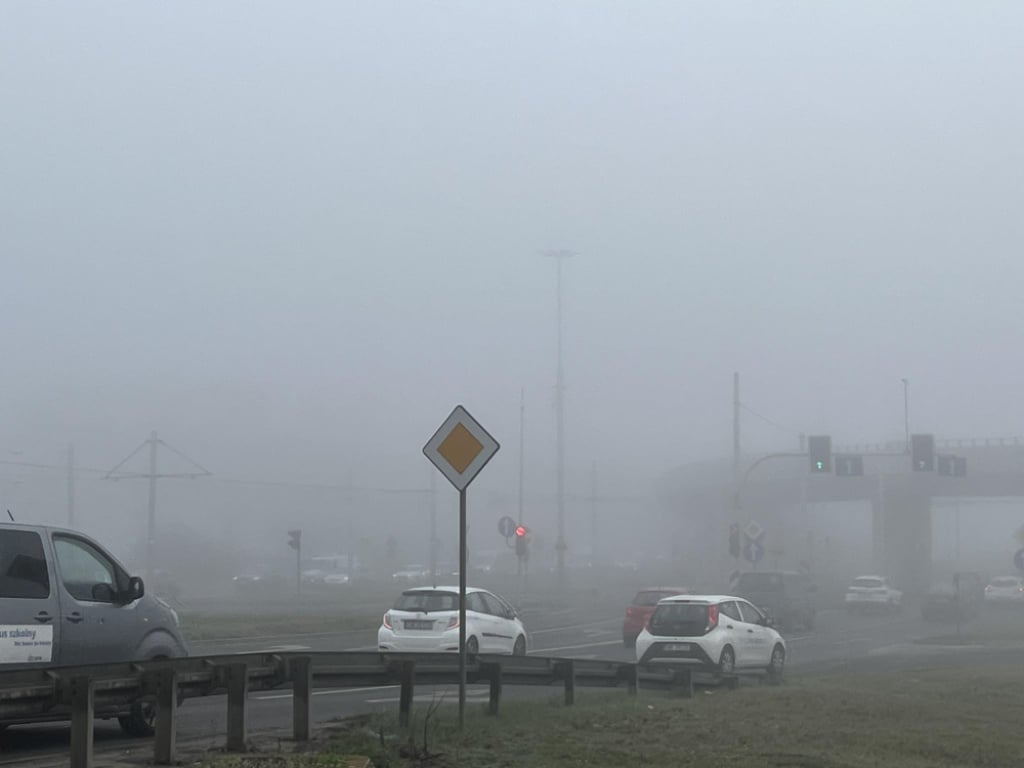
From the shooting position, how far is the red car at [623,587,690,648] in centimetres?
3400

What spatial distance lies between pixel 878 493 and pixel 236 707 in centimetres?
7563

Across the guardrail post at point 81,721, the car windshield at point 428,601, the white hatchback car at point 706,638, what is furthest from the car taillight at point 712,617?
the guardrail post at point 81,721

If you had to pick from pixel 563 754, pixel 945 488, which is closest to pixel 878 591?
pixel 945 488

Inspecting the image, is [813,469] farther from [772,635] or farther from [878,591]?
[772,635]

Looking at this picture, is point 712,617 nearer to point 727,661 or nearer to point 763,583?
point 727,661

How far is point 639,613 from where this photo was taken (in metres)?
34.5

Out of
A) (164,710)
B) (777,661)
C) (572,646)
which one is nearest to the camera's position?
(164,710)

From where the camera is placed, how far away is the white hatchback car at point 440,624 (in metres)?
24.4

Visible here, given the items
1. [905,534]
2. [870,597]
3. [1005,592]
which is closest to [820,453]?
[870,597]

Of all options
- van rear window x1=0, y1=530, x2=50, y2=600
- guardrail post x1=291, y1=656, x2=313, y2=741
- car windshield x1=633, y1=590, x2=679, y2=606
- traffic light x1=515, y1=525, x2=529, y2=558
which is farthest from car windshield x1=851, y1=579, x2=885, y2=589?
van rear window x1=0, y1=530, x2=50, y2=600

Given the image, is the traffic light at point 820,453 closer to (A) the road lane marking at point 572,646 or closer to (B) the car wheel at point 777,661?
(A) the road lane marking at point 572,646

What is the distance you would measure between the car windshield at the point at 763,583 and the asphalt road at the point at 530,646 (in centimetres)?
183

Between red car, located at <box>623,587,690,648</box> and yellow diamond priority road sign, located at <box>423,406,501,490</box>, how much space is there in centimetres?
2065

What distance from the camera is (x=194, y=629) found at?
110 feet
